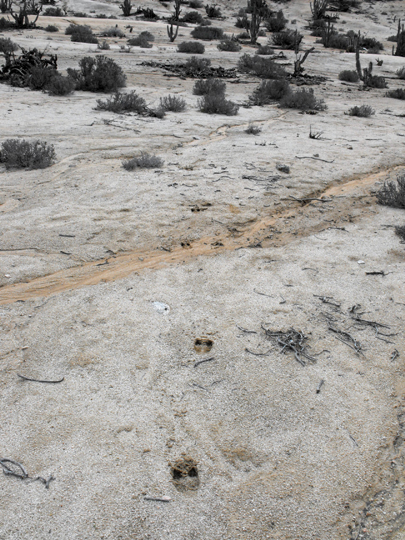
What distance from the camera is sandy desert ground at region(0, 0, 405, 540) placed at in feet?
5.73

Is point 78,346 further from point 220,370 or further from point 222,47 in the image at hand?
point 222,47

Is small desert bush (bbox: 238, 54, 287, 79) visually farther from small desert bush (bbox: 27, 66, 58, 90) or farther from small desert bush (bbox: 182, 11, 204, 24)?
small desert bush (bbox: 182, 11, 204, 24)

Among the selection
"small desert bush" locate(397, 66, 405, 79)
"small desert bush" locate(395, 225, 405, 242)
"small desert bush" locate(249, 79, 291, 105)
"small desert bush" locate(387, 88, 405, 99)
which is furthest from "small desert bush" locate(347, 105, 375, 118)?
"small desert bush" locate(397, 66, 405, 79)

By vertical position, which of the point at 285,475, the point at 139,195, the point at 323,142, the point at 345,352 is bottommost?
the point at 285,475

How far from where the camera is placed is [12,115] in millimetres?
7035

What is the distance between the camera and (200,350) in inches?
100.0

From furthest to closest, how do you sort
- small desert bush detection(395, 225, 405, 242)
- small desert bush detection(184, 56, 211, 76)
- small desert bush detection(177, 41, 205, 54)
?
small desert bush detection(177, 41, 205, 54) < small desert bush detection(184, 56, 211, 76) < small desert bush detection(395, 225, 405, 242)

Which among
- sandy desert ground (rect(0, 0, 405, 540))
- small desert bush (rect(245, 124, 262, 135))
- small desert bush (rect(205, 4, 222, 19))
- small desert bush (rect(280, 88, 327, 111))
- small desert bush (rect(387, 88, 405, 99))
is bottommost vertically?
sandy desert ground (rect(0, 0, 405, 540))

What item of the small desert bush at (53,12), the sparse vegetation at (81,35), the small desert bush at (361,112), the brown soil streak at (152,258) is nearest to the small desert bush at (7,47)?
the sparse vegetation at (81,35)

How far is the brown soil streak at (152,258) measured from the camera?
308cm

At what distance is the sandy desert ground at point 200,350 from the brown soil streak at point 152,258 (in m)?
0.02

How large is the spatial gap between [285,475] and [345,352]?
95cm

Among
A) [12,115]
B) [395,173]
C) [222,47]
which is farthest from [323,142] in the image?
[222,47]

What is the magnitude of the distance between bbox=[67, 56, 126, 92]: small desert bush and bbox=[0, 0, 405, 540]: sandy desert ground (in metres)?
4.18
